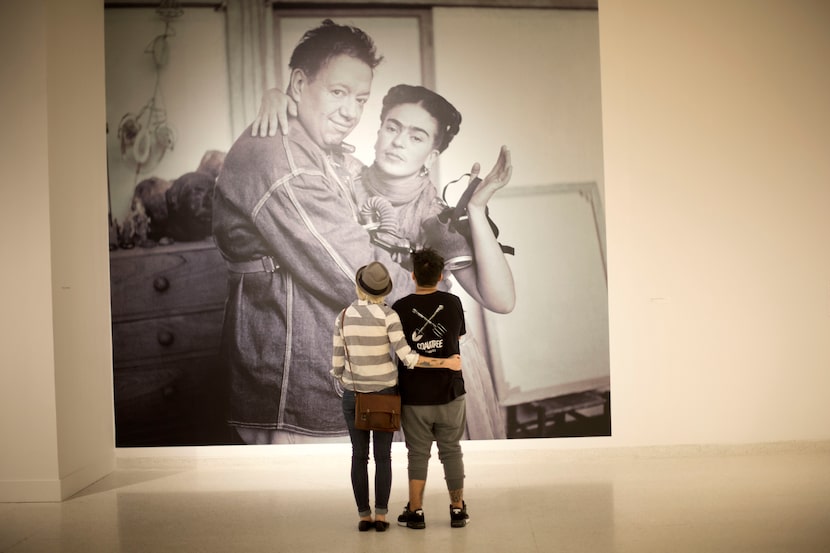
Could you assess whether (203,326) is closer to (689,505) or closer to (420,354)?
(420,354)

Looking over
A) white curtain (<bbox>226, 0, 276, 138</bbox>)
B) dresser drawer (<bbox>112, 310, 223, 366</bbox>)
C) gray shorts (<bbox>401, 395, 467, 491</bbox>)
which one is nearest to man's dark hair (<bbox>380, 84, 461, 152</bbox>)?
white curtain (<bbox>226, 0, 276, 138</bbox>)

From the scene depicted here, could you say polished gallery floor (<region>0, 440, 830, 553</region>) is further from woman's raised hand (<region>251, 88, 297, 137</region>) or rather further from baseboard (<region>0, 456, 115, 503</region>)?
woman's raised hand (<region>251, 88, 297, 137</region>)

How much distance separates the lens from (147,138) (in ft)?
20.7

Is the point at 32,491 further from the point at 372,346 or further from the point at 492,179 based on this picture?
the point at 492,179

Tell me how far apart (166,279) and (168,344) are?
17.4 inches

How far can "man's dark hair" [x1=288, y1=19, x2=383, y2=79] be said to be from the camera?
20.4ft

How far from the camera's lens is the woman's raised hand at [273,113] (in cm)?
626

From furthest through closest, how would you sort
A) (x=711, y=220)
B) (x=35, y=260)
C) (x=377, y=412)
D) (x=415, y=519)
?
1. (x=711, y=220)
2. (x=35, y=260)
3. (x=415, y=519)
4. (x=377, y=412)

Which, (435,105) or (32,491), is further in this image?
(435,105)

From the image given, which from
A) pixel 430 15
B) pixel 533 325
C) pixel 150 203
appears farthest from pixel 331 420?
pixel 430 15

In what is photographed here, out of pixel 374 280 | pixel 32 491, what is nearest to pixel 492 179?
pixel 374 280

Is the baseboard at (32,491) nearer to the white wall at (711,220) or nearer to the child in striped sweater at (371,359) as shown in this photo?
the white wall at (711,220)

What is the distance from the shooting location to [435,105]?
6.23 metres

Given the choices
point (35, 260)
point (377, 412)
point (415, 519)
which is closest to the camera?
point (377, 412)
